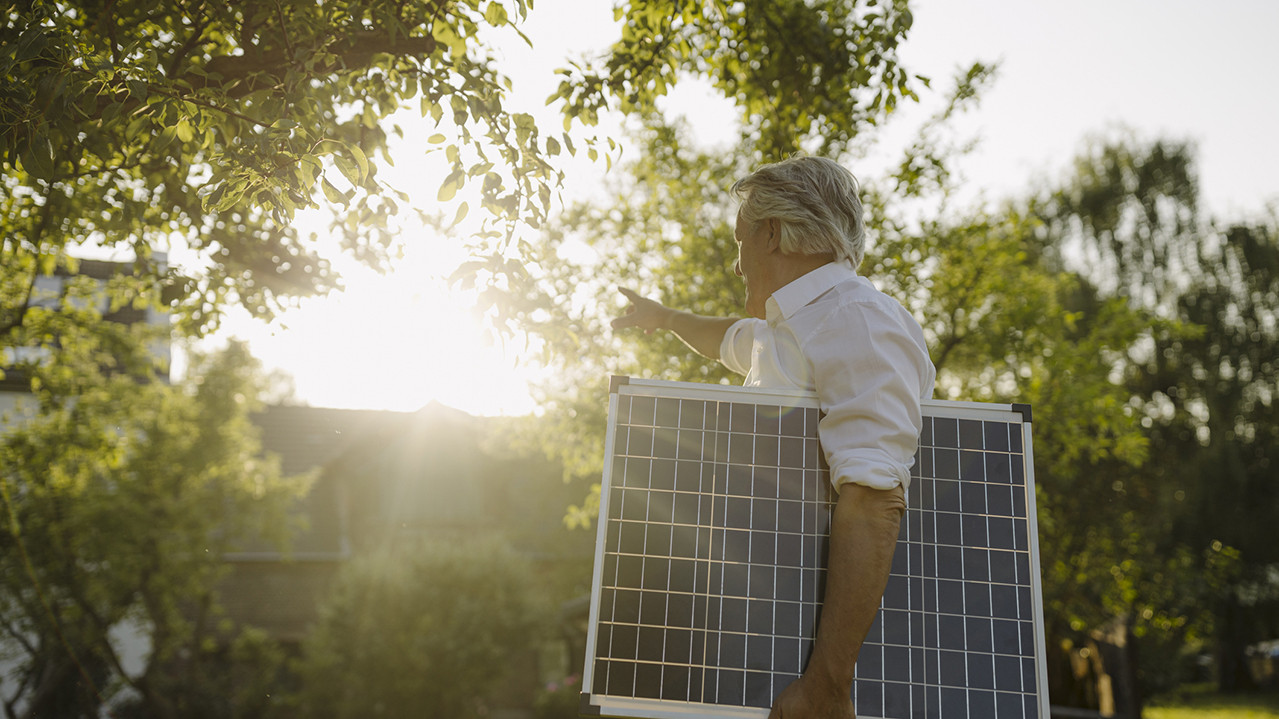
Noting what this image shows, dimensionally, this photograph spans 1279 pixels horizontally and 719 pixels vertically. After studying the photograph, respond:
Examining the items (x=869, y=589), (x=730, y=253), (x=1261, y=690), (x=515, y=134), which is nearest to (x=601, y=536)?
(x=869, y=589)

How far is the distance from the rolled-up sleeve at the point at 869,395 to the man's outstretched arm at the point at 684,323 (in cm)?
102

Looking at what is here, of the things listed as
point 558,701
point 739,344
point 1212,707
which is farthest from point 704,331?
point 1212,707

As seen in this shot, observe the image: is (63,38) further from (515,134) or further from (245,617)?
(245,617)

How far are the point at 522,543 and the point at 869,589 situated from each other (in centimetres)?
2228

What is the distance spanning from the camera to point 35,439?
455 inches

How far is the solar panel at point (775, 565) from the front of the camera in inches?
75.6

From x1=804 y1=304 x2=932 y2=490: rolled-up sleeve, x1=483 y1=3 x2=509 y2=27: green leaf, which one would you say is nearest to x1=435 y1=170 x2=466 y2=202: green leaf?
x1=483 y1=3 x2=509 y2=27: green leaf

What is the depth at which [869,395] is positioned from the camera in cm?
186

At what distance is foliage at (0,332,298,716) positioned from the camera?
11.5 meters

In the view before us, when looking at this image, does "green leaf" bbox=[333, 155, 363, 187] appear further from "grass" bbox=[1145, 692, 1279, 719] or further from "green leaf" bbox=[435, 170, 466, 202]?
"grass" bbox=[1145, 692, 1279, 719]

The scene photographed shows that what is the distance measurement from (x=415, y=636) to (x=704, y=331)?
13.8 metres

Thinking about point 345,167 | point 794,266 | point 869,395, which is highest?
point 345,167

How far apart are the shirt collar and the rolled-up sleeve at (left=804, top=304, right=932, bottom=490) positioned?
0.56ft

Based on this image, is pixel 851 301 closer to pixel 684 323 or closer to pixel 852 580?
pixel 852 580
